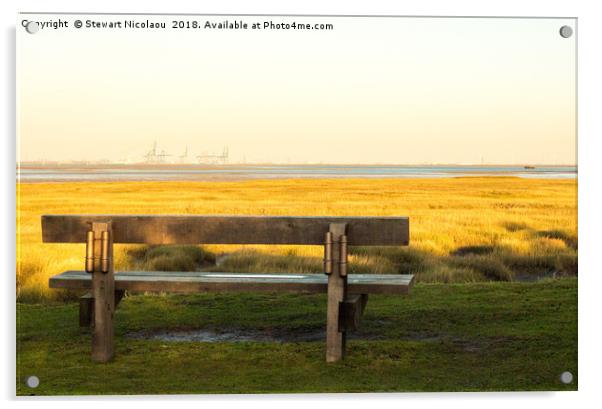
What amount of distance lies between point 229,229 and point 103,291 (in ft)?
3.40

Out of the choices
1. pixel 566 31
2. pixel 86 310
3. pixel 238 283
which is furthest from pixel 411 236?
pixel 86 310

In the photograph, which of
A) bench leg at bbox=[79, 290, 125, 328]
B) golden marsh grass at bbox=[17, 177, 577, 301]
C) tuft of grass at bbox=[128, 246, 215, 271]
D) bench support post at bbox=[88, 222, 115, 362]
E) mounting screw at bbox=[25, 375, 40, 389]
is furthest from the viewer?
tuft of grass at bbox=[128, 246, 215, 271]

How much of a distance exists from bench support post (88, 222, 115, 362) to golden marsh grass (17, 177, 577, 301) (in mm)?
1616

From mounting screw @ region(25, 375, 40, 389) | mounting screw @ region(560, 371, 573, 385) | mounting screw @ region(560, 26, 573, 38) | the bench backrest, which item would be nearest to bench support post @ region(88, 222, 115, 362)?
the bench backrest

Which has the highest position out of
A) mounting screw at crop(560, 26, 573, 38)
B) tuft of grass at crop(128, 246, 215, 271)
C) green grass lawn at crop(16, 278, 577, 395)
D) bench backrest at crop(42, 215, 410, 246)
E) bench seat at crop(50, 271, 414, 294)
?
mounting screw at crop(560, 26, 573, 38)

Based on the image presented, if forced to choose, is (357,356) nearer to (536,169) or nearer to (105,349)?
(105,349)

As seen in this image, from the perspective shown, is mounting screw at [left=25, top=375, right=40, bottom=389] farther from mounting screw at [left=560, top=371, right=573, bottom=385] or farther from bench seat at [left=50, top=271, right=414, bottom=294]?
mounting screw at [left=560, top=371, right=573, bottom=385]

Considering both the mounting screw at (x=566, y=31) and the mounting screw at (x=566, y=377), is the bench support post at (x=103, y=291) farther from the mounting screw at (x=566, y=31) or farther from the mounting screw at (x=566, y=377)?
the mounting screw at (x=566, y=31)

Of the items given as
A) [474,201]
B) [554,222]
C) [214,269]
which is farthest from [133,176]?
[474,201]

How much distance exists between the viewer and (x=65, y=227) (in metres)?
6.58

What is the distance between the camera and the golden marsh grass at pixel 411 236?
32.5ft

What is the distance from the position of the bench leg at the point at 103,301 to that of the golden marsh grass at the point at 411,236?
1614 mm

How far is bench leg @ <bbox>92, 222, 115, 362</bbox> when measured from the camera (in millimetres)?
6453
